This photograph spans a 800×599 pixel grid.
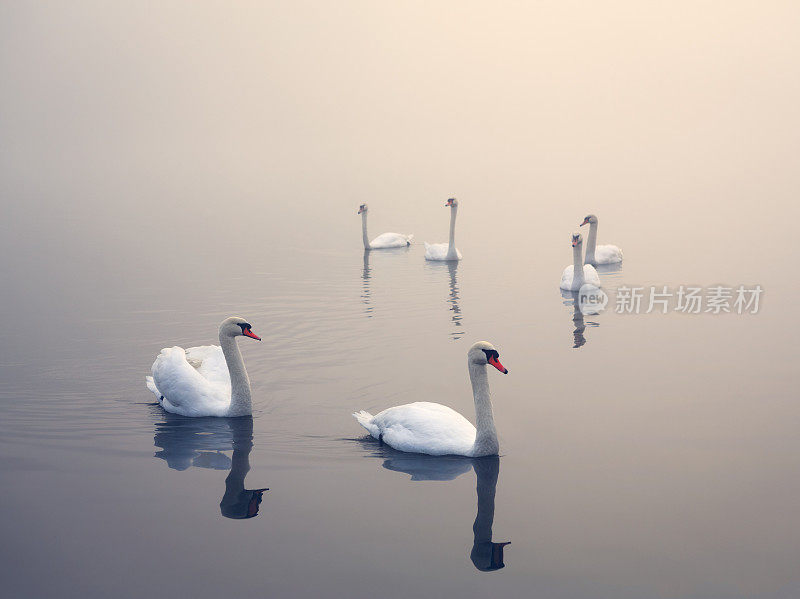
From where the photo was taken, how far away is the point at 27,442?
10.7 meters

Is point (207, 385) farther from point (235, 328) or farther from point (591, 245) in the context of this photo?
point (591, 245)

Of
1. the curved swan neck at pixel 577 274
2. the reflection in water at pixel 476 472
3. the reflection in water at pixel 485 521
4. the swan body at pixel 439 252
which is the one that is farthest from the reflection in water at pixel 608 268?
the reflection in water at pixel 485 521

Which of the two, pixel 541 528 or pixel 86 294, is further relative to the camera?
pixel 86 294

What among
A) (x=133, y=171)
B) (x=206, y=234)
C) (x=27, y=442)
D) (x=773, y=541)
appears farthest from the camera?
(x=133, y=171)

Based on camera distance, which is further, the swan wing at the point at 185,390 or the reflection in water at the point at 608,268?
the reflection in water at the point at 608,268

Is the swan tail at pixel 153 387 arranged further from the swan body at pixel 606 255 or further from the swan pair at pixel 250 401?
the swan body at pixel 606 255

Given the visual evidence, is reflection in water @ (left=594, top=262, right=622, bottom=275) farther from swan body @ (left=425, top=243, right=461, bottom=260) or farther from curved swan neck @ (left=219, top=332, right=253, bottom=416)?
curved swan neck @ (left=219, top=332, right=253, bottom=416)

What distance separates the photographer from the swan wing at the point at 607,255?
932 inches

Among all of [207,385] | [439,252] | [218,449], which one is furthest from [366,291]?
[218,449]

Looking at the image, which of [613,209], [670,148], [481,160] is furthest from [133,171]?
[613,209]

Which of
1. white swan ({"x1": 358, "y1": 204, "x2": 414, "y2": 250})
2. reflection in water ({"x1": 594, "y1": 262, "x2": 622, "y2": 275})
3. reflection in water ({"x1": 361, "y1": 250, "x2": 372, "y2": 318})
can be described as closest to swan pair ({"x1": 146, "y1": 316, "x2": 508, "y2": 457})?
reflection in water ({"x1": 361, "y1": 250, "x2": 372, "y2": 318})

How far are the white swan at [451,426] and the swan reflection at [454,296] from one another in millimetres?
5671

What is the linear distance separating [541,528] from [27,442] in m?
6.17

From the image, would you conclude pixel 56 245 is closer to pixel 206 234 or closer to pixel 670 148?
pixel 206 234
